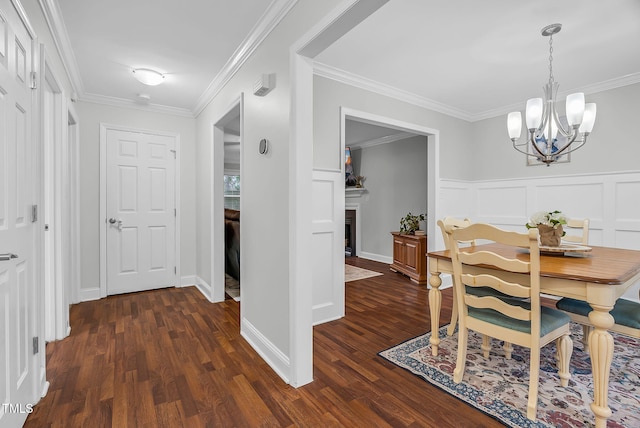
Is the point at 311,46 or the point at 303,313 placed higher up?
the point at 311,46

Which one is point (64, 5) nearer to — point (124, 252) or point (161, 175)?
point (161, 175)

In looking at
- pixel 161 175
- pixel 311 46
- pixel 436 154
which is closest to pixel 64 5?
pixel 311 46

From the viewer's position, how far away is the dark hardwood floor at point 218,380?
1.64 m

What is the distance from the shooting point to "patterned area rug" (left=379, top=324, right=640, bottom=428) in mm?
1646

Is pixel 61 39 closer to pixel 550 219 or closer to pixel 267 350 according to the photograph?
pixel 267 350

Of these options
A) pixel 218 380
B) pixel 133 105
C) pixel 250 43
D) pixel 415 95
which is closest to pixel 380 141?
pixel 415 95

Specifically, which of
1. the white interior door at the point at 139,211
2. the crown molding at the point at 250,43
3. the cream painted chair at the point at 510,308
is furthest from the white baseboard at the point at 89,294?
the cream painted chair at the point at 510,308

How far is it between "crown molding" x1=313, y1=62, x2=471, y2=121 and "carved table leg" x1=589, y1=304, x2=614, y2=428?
9.09 ft

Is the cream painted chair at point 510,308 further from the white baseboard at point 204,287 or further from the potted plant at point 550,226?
the white baseboard at point 204,287

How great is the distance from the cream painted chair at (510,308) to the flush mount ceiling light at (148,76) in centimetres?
304

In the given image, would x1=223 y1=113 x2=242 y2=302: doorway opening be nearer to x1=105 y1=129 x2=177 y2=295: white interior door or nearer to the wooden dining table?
x1=105 y1=129 x2=177 y2=295: white interior door

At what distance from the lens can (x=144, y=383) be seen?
1959 millimetres

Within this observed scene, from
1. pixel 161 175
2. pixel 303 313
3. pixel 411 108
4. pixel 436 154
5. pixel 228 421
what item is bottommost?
pixel 228 421

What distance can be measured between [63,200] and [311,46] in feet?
8.02
